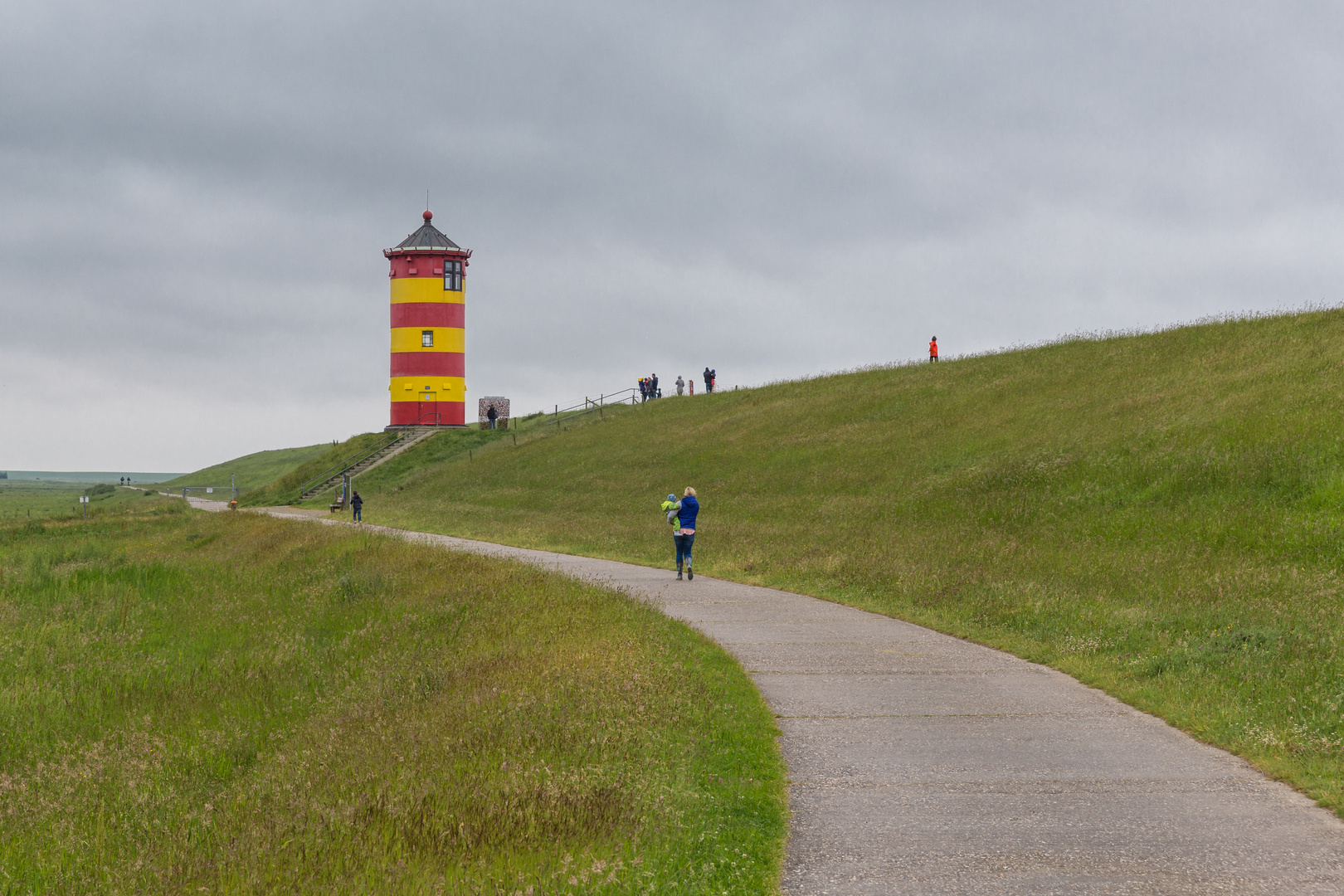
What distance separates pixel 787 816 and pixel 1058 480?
20.1m

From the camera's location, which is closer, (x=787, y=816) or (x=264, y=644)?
(x=787, y=816)

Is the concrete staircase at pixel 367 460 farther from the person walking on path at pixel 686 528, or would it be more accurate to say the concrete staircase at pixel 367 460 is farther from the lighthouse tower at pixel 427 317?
the person walking on path at pixel 686 528

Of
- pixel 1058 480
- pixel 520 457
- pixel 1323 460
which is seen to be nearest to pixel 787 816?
pixel 1323 460

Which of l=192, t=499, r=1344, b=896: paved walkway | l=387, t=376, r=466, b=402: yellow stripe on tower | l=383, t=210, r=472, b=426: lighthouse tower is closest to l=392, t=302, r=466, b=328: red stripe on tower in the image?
l=383, t=210, r=472, b=426: lighthouse tower

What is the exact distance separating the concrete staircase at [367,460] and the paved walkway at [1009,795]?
48.3 meters

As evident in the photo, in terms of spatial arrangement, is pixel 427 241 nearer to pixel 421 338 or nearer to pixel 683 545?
pixel 421 338

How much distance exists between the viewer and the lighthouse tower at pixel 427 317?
61.9 meters

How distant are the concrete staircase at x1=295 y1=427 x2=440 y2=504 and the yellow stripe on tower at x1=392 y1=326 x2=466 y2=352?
5.25m

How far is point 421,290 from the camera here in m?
61.8

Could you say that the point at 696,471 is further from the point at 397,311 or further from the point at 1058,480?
the point at 397,311

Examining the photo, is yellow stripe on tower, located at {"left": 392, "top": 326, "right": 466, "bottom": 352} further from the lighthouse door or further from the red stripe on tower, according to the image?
the lighthouse door

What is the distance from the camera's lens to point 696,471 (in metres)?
39.2

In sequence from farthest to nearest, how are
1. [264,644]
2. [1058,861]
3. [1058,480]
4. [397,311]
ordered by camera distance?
1. [397,311]
2. [1058,480]
3. [264,644]
4. [1058,861]

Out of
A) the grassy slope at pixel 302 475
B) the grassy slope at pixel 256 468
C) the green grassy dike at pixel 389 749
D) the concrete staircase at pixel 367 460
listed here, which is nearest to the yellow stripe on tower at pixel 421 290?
the concrete staircase at pixel 367 460
